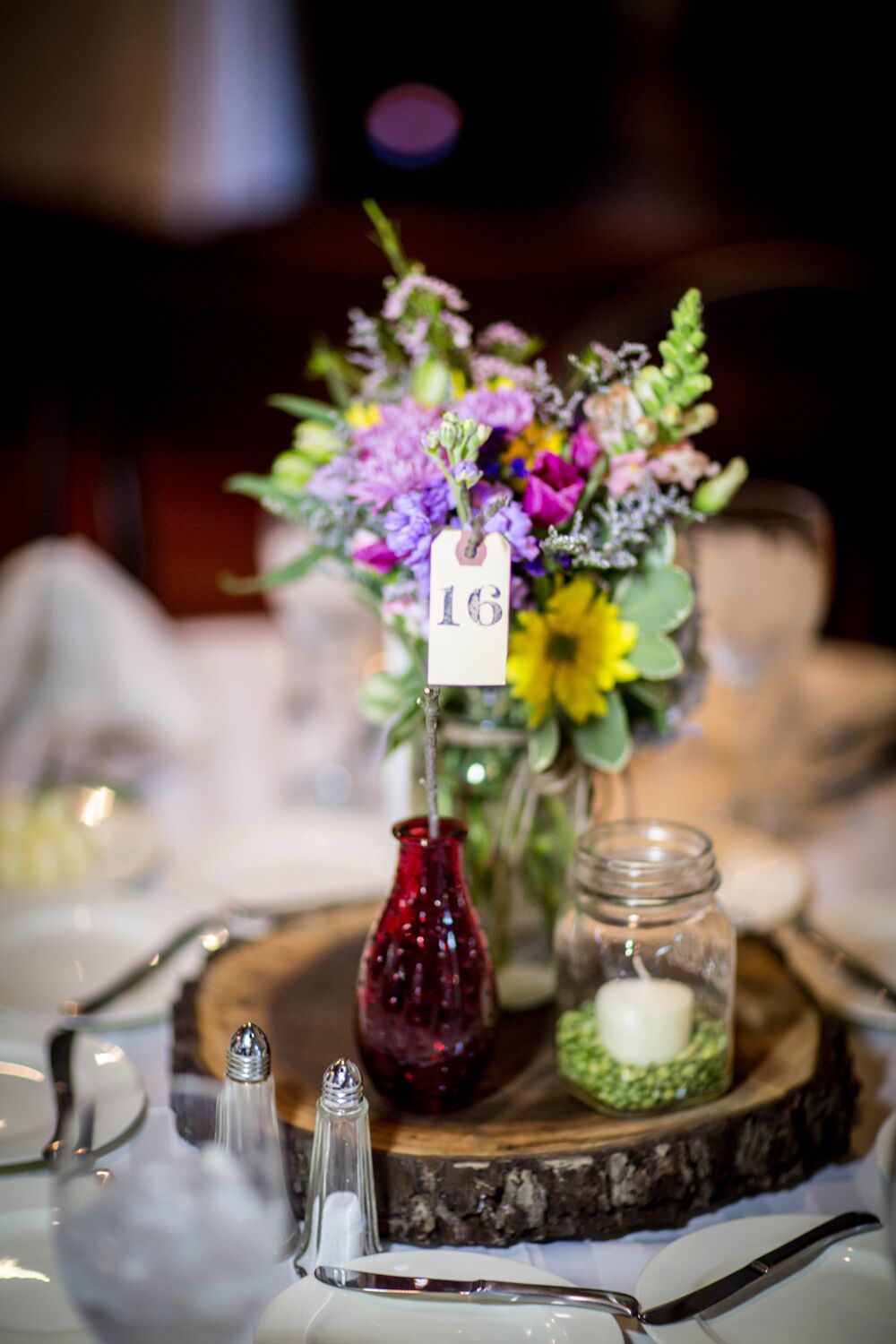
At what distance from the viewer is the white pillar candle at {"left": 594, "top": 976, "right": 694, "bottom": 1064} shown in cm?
77

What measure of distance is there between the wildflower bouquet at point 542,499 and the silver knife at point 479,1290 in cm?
33

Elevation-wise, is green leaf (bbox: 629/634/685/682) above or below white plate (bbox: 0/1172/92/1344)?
above

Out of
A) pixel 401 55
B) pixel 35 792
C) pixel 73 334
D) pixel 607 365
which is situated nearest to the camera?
pixel 607 365

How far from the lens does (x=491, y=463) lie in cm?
78

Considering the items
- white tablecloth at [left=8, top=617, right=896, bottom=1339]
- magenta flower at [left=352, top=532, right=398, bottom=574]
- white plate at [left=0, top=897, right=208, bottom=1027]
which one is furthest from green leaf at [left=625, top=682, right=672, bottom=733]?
white plate at [left=0, top=897, right=208, bottom=1027]

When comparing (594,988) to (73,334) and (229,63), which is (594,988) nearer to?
(73,334)

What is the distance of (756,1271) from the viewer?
0.67 metres

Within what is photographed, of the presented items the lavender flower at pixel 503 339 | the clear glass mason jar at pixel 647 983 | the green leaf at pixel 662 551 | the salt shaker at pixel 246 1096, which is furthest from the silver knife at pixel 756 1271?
the lavender flower at pixel 503 339

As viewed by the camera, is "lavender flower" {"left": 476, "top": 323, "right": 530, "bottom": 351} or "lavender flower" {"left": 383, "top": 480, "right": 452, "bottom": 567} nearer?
"lavender flower" {"left": 383, "top": 480, "right": 452, "bottom": 567}

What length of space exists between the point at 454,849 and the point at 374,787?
0.92 meters

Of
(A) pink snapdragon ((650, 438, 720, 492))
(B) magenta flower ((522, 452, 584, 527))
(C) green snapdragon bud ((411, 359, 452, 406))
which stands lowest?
(B) magenta flower ((522, 452, 584, 527))

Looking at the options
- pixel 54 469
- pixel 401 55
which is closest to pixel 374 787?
A: pixel 54 469

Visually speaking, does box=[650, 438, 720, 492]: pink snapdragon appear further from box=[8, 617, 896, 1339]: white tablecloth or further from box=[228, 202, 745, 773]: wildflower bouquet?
box=[8, 617, 896, 1339]: white tablecloth

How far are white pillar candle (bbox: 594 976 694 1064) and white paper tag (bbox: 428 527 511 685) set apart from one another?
0.76ft
